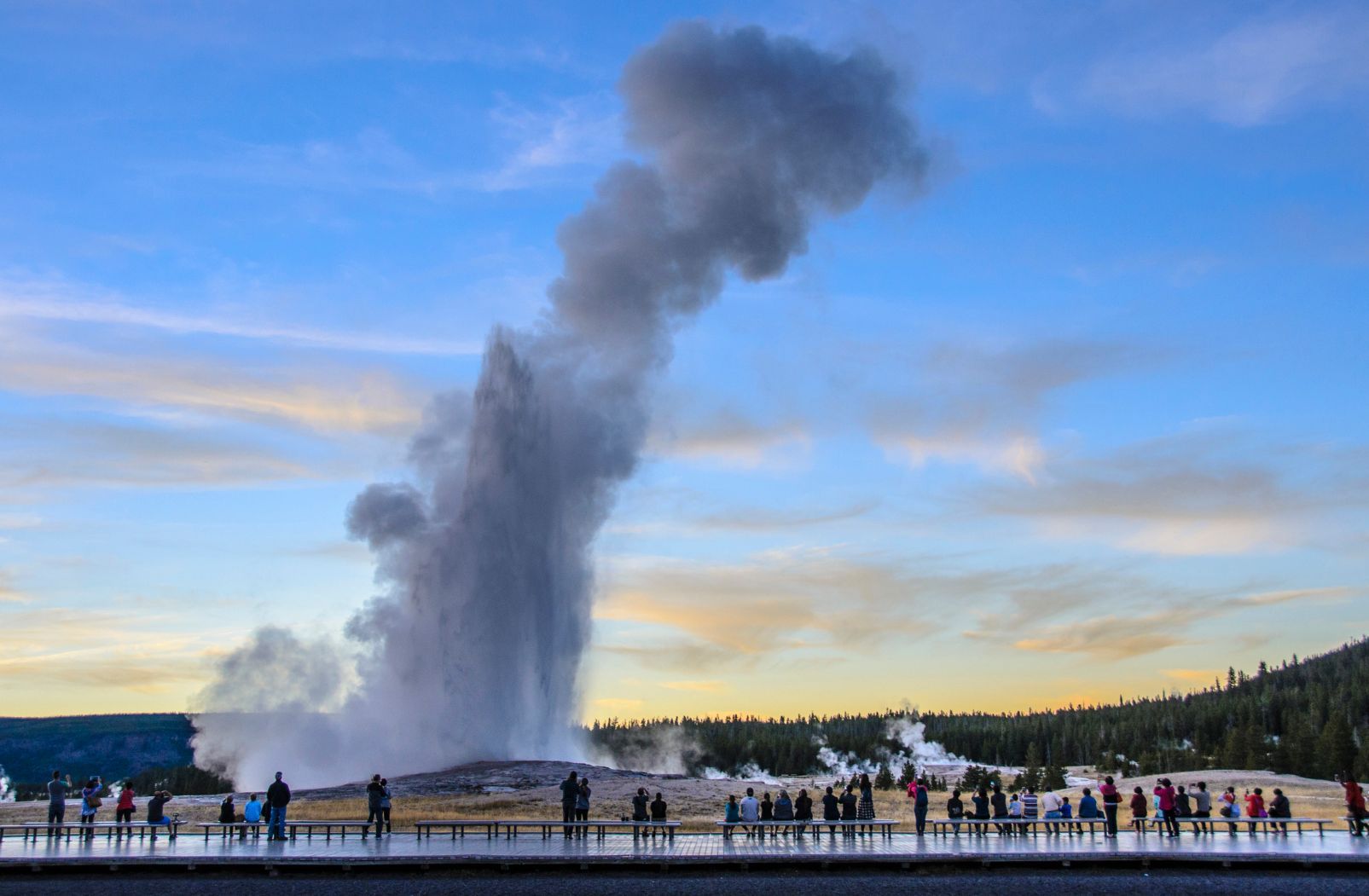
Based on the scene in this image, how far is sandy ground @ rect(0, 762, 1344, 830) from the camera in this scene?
42.0m

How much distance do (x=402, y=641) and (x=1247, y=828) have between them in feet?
155

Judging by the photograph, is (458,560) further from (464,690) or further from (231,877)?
(231,877)

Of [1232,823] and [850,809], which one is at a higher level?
[850,809]

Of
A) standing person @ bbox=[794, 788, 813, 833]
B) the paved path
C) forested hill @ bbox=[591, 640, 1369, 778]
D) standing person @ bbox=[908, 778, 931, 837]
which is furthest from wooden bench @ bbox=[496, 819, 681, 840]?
forested hill @ bbox=[591, 640, 1369, 778]

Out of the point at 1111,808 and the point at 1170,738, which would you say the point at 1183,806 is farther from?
the point at 1170,738

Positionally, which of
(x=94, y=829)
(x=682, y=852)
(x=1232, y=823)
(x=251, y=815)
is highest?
(x=251, y=815)

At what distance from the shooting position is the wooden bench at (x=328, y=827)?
31453 millimetres

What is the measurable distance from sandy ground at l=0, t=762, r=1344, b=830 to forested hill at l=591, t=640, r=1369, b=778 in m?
36.6

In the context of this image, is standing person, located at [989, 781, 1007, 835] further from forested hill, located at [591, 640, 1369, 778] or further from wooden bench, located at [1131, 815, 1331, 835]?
forested hill, located at [591, 640, 1369, 778]

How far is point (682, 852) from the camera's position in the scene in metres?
28.1

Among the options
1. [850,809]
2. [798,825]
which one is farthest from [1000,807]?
[798,825]

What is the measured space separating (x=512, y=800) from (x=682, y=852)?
1981 centimetres

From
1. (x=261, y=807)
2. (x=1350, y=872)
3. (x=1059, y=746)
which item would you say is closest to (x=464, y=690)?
(x=261, y=807)

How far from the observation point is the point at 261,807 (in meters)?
33.5
